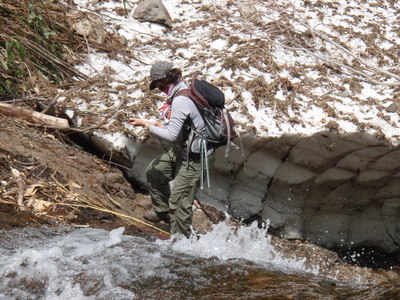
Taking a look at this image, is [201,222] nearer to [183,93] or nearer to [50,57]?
[183,93]

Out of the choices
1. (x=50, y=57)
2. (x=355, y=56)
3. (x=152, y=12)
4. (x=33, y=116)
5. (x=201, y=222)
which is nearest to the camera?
(x=201, y=222)

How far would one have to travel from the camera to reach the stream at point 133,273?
11.7 ft

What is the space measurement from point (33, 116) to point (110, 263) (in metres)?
2.98

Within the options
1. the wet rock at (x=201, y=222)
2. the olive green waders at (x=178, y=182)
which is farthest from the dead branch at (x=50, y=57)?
the wet rock at (x=201, y=222)

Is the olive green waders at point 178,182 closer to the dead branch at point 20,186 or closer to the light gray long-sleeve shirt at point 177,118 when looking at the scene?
the light gray long-sleeve shirt at point 177,118

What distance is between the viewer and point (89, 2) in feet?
28.3

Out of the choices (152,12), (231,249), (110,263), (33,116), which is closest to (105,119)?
(33,116)

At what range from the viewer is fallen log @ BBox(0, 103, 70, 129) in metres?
6.30

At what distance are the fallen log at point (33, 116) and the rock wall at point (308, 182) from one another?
37.8 inches

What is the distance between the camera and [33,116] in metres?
6.38

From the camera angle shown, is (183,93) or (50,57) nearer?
(183,93)

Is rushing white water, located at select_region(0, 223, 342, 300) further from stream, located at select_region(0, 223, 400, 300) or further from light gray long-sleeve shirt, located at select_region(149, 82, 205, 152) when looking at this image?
light gray long-sleeve shirt, located at select_region(149, 82, 205, 152)

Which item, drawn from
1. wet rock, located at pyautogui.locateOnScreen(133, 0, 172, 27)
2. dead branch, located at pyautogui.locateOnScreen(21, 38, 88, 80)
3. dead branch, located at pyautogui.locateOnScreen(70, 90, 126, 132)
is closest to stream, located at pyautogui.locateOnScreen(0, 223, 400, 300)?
dead branch, located at pyautogui.locateOnScreen(70, 90, 126, 132)

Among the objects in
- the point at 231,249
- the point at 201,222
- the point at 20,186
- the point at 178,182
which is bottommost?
the point at 201,222
